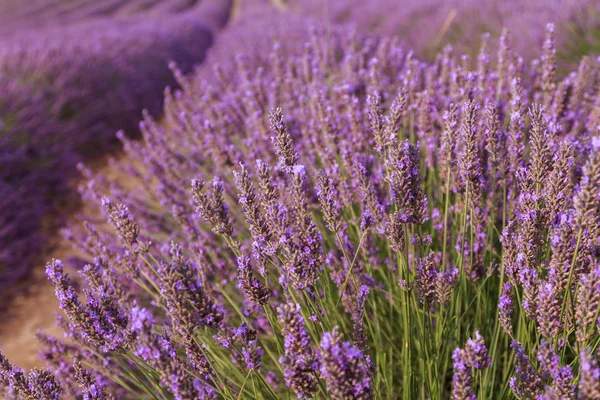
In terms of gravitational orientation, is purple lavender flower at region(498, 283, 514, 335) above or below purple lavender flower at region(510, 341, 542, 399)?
above

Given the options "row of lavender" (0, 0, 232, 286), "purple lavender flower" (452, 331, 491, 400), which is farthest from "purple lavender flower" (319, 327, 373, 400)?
"row of lavender" (0, 0, 232, 286)

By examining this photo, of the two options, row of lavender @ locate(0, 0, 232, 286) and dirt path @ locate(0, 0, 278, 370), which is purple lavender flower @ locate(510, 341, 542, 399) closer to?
dirt path @ locate(0, 0, 278, 370)

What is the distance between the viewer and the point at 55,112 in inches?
194

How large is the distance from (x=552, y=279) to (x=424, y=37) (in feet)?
16.4

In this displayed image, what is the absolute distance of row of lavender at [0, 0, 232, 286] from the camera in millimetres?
4031

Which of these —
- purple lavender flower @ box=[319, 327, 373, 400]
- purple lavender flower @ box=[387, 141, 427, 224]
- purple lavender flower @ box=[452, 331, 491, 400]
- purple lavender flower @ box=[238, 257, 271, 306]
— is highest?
purple lavender flower @ box=[387, 141, 427, 224]

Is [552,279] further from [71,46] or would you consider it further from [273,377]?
[71,46]

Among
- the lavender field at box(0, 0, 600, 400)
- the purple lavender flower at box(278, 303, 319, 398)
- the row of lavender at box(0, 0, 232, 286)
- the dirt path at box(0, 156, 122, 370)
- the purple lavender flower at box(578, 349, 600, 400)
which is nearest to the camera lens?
the purple lavender flower at box(578, 349, 600, 400)

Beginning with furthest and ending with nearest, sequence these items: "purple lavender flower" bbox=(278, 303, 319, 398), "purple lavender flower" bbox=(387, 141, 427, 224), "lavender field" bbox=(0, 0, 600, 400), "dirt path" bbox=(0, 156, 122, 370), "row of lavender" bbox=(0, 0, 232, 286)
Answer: "row of lavender" bbox=(0, 0, 232, 286) < "dirt path" bbox=(0, 156, 122, 370) < "purple lavender flower" bbox=(387, 141, 427, 224) < "lavender field" bbox=(0, 0, 600, 400) < "purple lavender flower" bbox=(278, 303, 319, 398)

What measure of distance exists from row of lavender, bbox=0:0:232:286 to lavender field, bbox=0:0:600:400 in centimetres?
4

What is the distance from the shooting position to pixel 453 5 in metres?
6.49

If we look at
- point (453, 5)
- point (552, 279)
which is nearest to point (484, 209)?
point (552, 279)

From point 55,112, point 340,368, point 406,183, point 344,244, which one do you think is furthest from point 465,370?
point 55,112

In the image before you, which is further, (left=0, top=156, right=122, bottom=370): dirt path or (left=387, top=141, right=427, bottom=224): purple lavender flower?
(left=0, top=156, right=122, bottom=370): dirt path
